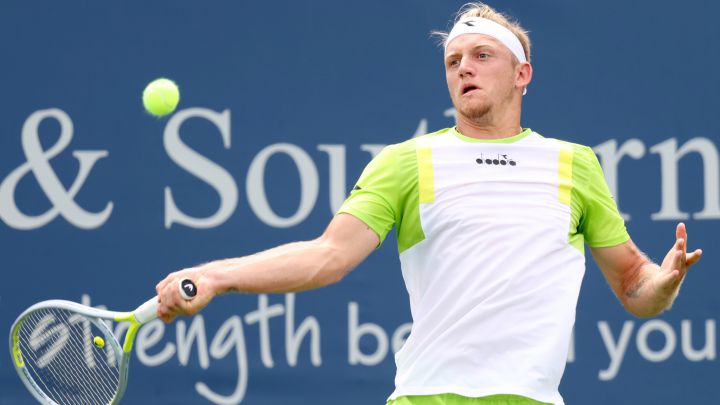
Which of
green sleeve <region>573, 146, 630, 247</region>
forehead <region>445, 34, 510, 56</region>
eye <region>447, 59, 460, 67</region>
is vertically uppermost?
forehead <region>445, 34, 510, 56</region>

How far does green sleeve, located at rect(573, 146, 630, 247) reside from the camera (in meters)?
3.76

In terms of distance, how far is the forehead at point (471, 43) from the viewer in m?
3.83

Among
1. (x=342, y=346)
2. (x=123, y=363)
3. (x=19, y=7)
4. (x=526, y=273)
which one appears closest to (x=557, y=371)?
(x=526, y=273)

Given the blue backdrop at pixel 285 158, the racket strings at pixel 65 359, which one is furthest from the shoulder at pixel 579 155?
the blue backdrop at pixel 285 158

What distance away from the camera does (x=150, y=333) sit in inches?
228

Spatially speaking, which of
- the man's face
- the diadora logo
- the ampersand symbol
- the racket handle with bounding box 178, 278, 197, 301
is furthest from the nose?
the ampersand symbol

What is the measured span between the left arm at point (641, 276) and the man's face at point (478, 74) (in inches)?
21.8

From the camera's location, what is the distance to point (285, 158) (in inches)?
232

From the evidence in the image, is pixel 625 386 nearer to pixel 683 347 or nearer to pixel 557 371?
pixel 683 347

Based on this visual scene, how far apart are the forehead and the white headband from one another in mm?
12

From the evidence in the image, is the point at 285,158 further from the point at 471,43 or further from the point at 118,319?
the point at 118,319

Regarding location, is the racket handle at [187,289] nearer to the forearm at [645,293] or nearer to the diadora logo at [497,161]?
the diadora logo at [497,161]

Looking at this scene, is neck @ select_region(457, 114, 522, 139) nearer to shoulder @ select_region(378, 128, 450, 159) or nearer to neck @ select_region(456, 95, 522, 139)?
neck @ select_region(456, 95, 522, 139)

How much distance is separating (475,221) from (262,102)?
2.47 m
